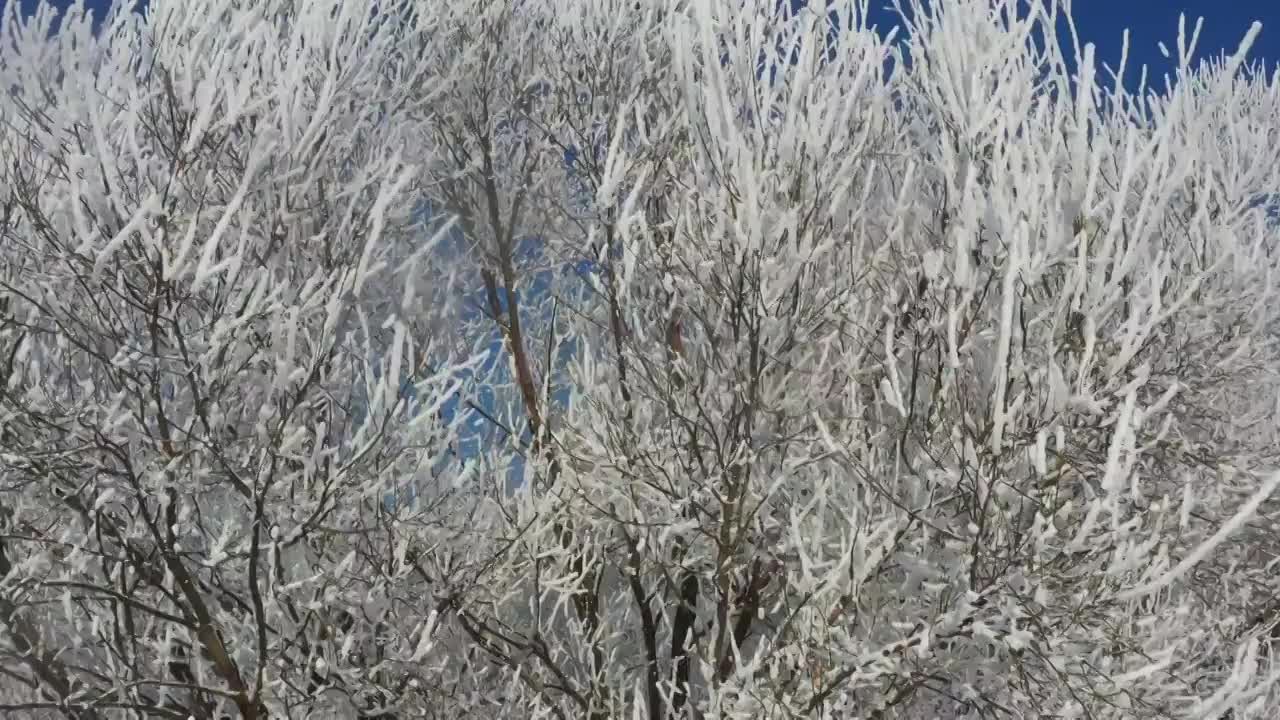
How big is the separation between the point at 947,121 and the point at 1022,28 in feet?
2.23

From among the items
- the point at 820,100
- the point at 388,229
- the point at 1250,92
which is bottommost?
the point at 388,229

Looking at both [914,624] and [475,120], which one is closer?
[914,624]

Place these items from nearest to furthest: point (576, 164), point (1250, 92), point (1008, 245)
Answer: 1. point (1008, 245)
2. point (576, 164)
3. point (1250, 92)

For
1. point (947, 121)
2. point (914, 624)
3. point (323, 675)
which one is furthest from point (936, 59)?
point (323, 675)

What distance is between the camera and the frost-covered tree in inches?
192

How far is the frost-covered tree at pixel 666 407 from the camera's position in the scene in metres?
4.87

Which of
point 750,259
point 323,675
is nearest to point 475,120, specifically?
point 750,259

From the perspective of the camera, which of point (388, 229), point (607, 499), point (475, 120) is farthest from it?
point (475, 120)

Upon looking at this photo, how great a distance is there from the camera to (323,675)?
5352 mm

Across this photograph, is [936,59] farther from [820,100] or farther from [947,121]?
[820,100]

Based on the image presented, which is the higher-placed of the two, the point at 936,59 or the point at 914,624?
the point at 936,59

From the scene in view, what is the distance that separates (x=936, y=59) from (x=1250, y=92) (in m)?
11.3

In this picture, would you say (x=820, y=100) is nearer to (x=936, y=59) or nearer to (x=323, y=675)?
(x=936, y=59)

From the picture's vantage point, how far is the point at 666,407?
6.39 meters
